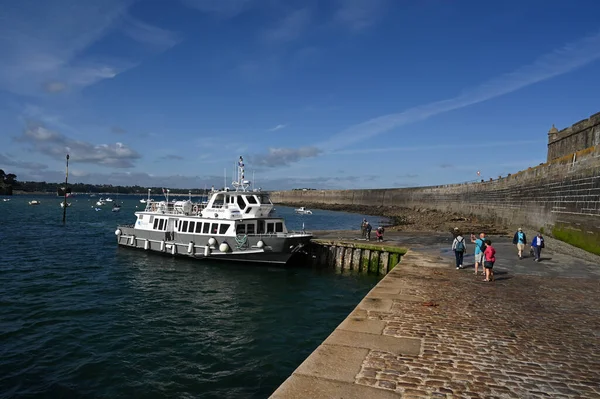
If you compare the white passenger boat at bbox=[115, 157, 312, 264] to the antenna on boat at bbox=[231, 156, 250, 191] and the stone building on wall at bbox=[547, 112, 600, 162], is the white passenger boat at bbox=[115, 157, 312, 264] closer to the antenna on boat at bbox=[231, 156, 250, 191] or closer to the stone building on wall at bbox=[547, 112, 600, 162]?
the antenna on boat at bbox=[231, 156, 250, 191]

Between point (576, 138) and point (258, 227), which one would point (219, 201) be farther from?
point (576, 138)

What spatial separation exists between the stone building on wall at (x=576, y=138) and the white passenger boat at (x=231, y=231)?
64.1 ft

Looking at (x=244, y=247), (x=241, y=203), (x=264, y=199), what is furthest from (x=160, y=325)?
(x=264, y=199)

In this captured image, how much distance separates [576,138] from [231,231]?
84.4 feet

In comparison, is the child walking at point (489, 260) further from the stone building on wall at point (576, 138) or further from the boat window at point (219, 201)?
the boat window at point (219, 201)

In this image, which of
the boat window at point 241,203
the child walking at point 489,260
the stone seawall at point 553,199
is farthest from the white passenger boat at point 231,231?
the stone seawall at point 553,199

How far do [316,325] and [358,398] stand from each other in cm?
943

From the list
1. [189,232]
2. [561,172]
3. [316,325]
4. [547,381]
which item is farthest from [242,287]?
[561,172]

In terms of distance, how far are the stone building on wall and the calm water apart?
17516 millimetres

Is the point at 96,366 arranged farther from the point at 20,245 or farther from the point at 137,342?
the point at 20,245

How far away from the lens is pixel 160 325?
15.0 m

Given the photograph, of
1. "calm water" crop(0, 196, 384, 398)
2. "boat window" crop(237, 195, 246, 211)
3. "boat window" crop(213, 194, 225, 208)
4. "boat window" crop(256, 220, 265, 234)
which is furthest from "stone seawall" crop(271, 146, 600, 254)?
"boat window" crop(213, 194, 225, 208)

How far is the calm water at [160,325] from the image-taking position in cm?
1050

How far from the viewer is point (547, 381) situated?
653 centimetres
